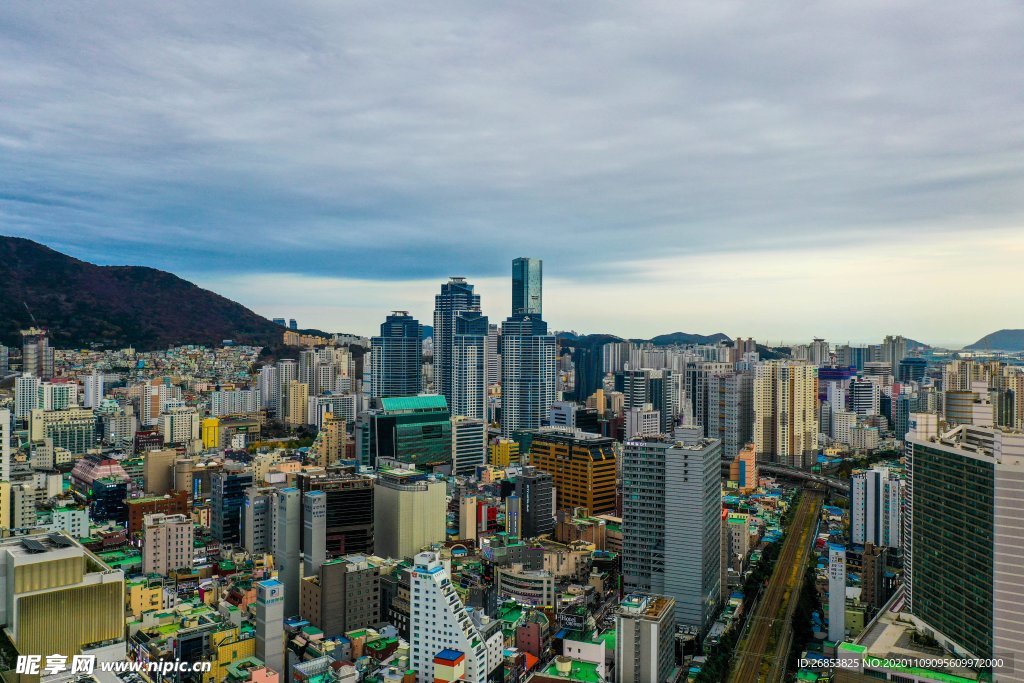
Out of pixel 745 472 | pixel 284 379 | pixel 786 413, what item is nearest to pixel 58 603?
pixel 745 472

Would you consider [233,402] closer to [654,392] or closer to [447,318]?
[447,318]

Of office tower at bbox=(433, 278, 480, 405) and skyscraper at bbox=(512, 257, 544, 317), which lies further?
skyscraper at bbox=(512, 257, 544, 317)

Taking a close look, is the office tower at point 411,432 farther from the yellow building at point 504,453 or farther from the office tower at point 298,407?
the office tower at point 298,407

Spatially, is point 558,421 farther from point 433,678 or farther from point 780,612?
point 433,678

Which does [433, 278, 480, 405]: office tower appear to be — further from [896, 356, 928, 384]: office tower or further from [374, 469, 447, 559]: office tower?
[896, 356, 928, 384]: office tower

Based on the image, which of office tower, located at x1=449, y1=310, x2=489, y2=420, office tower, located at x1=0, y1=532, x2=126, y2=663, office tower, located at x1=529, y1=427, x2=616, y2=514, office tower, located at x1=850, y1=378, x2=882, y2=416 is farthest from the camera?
office tower, located at x1=449, y1=310, x2=489, y2=420

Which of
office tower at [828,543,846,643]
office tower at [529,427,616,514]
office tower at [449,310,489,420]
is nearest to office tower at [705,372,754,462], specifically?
office tower at [449,310,489,420]
